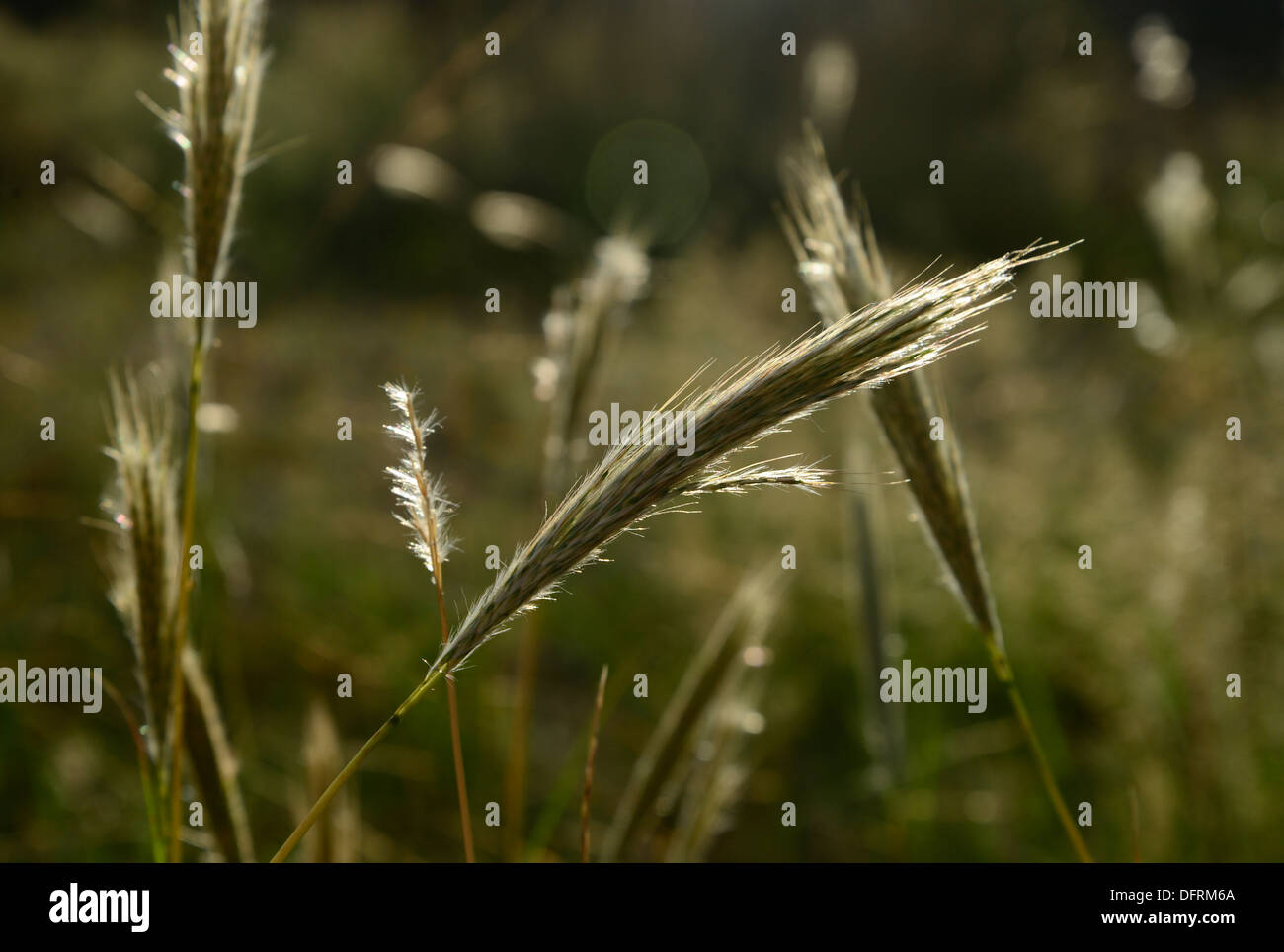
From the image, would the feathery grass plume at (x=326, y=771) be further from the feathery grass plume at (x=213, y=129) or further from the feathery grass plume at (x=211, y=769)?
the feathery grass plume at (x=213, y=129)

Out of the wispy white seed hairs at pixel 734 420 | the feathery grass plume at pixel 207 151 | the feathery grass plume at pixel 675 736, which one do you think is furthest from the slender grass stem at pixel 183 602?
the feathery grass plume at pixel 675 736

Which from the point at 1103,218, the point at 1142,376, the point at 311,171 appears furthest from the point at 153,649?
the point at 1103,218

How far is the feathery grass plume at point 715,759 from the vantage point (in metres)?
1.03

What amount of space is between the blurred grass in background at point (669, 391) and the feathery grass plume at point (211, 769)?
0.22m

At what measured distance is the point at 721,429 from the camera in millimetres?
590

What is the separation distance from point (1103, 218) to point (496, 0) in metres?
5.42

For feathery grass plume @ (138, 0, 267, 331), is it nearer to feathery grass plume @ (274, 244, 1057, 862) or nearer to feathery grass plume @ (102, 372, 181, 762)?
feathery grass plume @ (102, 372, 181, 762)

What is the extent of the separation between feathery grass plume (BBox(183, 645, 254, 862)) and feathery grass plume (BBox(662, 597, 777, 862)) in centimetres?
47

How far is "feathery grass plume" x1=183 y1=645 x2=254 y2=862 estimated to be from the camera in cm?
88

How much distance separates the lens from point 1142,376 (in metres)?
5.04

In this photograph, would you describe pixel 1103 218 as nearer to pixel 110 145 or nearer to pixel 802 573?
pixel 802 573

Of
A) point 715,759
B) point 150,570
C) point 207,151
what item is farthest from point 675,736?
point 207,151

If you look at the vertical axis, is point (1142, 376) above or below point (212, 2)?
above

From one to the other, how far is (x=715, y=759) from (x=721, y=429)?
0.63 metres
